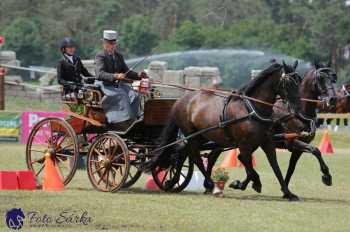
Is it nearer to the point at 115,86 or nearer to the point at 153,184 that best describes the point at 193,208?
the point at 115,86

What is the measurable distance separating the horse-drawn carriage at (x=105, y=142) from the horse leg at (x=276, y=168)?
1.56 meters

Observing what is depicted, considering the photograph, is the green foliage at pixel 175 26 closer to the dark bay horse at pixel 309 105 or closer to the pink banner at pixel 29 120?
the pink banner at pixel 29 120

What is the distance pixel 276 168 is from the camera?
14211 mm

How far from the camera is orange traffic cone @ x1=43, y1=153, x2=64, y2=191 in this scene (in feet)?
48.1

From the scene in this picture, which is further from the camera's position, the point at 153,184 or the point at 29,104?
the point at 29,104

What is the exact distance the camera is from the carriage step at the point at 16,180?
14.7m

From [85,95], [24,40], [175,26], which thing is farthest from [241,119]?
[175,26]

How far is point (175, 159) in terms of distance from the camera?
50.6 feet

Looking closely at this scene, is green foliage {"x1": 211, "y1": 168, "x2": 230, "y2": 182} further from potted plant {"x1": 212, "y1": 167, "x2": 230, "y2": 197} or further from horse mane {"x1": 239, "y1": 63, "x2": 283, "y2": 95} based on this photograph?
horse mane {"x1": 239, "y1": 63, "x2": 283, "y2": 95}

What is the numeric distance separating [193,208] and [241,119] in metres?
2.06

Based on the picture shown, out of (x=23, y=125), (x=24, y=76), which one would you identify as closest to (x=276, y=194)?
(x=23, y=125)

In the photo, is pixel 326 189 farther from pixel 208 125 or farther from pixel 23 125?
pixel 23 125

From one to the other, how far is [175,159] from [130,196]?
151 cm

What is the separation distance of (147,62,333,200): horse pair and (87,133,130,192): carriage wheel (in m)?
0.52
